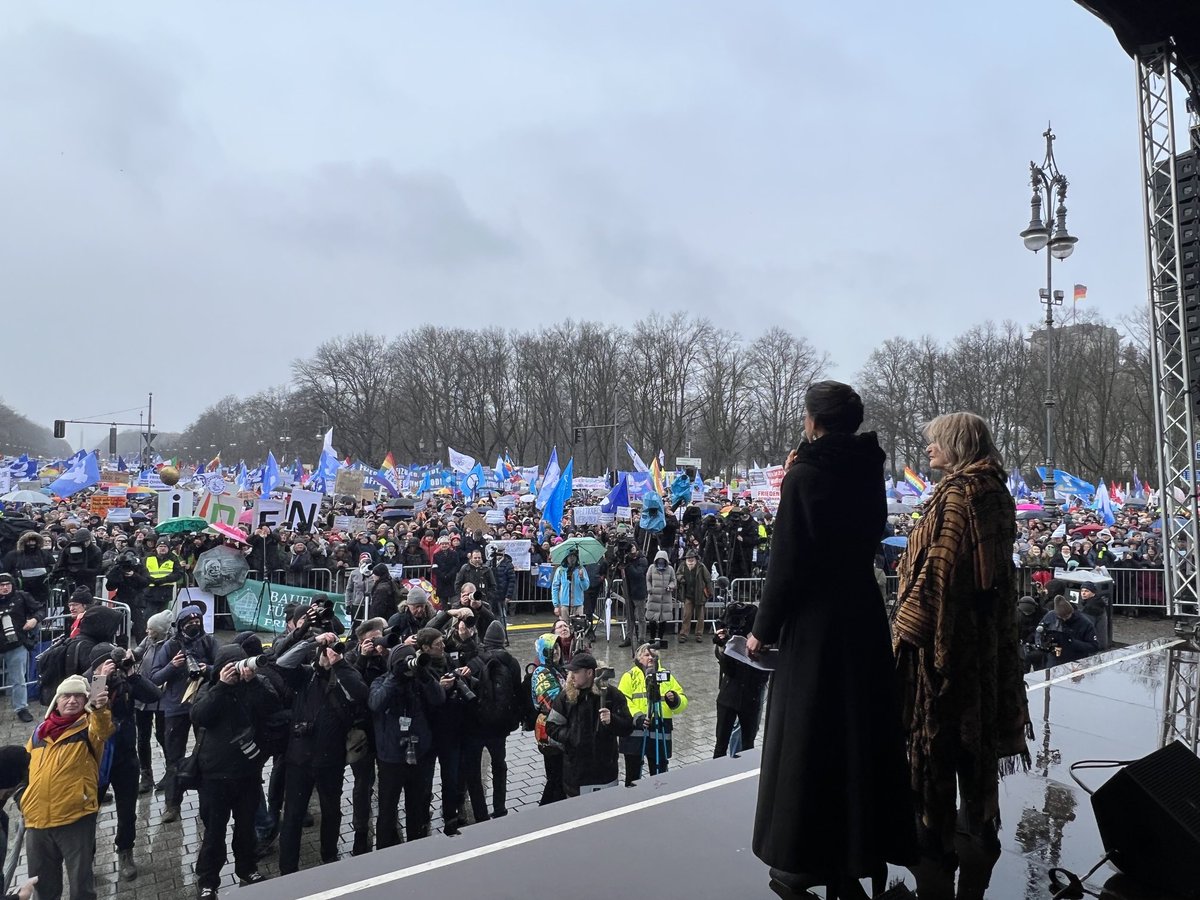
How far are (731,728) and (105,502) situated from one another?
722 inches

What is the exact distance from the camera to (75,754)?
4840 millimetres

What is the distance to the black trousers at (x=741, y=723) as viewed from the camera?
6.92m

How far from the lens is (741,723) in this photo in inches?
277

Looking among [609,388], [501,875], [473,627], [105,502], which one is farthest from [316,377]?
[501,875]

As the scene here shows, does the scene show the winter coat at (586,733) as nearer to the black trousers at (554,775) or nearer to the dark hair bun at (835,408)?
the black trousers at (554,775)

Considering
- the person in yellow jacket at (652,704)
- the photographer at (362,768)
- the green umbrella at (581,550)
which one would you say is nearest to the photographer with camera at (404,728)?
the photographer at (362,768)

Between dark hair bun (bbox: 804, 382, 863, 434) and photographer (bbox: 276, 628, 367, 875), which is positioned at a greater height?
dark hair bun (bbox: 804, 382, 863, 434)

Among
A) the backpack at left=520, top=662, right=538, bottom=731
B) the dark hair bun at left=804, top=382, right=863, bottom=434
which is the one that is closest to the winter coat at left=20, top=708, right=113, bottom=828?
the backpack at left=520, top=662, right=538, bottom=731

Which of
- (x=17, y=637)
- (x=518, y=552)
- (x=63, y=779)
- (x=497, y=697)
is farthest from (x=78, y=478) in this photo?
(x=497, y=697)

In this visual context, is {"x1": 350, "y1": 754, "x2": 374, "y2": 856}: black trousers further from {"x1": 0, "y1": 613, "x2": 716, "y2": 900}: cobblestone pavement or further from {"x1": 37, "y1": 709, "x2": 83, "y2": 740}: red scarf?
{"x1": 37, "y1": 709, "x2": 83, "y2": 740}: red scarf

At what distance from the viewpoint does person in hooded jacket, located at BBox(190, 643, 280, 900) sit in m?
5.32

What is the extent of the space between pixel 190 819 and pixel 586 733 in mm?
3552

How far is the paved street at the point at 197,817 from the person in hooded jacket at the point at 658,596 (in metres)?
0.62

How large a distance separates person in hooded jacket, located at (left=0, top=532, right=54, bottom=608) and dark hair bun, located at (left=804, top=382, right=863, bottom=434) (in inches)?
462
